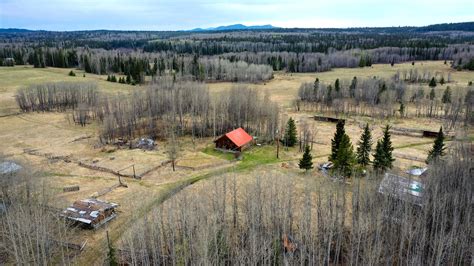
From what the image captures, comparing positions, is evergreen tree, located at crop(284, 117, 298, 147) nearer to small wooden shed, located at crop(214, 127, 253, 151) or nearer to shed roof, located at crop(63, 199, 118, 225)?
small wooden shed, located at crop(214, 127, 253, 151)

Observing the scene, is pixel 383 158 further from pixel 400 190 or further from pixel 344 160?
pixel 400 190

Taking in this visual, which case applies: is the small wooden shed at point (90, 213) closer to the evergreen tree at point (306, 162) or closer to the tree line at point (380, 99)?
the evergreen tree at point (306, 162)

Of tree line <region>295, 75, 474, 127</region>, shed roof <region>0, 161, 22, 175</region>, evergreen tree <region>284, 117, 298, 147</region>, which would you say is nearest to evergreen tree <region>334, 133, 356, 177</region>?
evergreen tree <region>284, 117, 298, 147</region>

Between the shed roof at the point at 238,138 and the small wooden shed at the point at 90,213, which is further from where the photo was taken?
the shed roof at the point at 238,138

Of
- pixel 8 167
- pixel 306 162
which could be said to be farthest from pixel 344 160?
pixel 8 167

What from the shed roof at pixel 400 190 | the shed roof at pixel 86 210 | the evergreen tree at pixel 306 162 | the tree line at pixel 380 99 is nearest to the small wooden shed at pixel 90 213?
the shed roof at pixel 86 210

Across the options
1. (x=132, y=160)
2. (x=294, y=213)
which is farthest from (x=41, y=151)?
(x=294, y=213)
